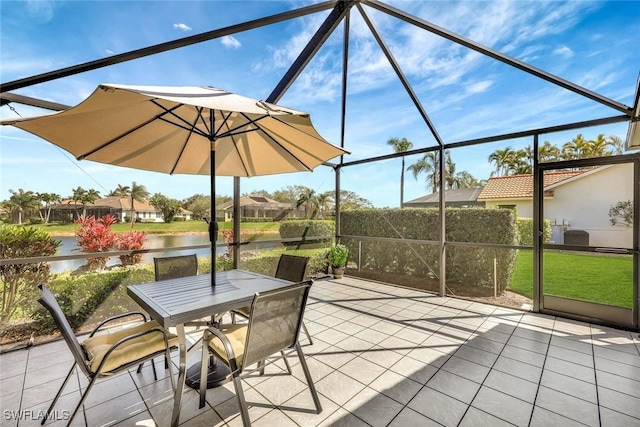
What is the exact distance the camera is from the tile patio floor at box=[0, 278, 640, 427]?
2.04 meters

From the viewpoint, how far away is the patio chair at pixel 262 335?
5.85 ft

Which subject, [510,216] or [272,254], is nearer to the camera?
[510,216]

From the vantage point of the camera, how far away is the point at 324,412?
2080mm

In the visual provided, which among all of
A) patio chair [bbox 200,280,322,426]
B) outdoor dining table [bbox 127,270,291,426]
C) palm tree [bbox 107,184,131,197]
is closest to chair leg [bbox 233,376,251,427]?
patio chair [bbox 200,280,322,426]

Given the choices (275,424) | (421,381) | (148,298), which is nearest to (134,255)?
(148,298)

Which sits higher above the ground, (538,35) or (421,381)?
(538,35)

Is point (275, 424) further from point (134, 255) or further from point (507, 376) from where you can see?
point (134, 255)

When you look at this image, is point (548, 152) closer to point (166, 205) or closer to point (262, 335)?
point (262, 335)

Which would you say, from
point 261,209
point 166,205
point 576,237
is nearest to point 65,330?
point 166,205

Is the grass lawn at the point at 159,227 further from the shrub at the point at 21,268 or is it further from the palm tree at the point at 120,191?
the palm tree at the point at 120,191

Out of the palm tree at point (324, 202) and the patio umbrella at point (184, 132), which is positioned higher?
the patio umbrella at point (184, 132)

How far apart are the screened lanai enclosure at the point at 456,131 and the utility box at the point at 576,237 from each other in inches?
1.0

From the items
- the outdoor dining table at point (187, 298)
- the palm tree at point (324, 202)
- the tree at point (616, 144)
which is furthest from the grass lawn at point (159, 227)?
the tree at point (616, 144)

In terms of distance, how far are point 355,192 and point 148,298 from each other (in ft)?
17.6
